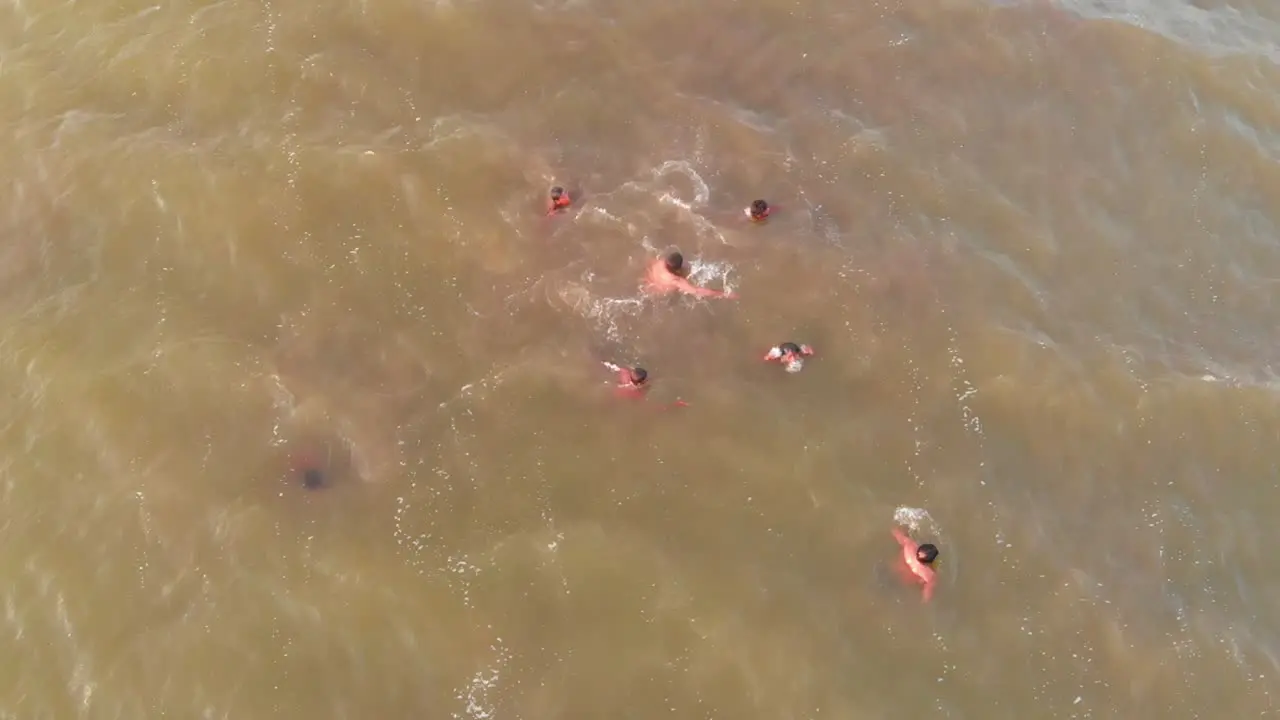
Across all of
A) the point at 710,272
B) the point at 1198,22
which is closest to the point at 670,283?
the point at 710,272

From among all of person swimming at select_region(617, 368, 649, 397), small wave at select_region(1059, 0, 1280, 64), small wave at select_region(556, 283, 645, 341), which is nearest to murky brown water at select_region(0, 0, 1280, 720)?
small wave at select_region(556, 283, 645, 341)

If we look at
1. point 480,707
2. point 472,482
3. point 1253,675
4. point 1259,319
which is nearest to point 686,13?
point 472,482

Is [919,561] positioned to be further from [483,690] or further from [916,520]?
[483,690]

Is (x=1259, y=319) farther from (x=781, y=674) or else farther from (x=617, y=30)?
(x=617, y=30)

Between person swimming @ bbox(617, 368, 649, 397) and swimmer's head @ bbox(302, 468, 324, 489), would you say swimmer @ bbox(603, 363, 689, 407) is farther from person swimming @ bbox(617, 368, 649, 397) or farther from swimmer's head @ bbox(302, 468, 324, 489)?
swimmer's head @ bbox(302, 468, 324, 489)

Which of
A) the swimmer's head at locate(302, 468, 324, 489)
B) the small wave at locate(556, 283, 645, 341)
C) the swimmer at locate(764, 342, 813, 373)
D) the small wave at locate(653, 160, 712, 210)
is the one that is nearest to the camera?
the swimmer's head at locate(302, 468, 324, 489)

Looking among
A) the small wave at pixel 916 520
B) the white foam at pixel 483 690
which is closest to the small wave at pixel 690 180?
the small wave at pixel 916 520
